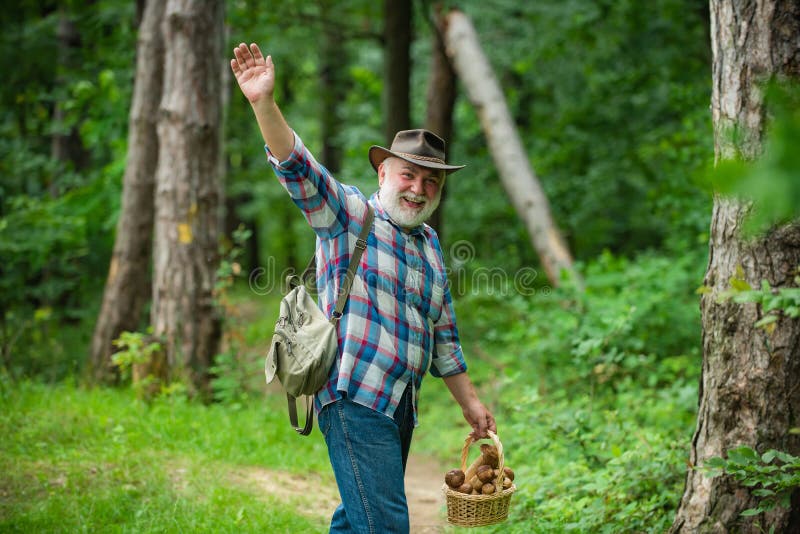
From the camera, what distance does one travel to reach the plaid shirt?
287 centimetres

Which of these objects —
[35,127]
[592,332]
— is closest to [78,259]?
[35,127]

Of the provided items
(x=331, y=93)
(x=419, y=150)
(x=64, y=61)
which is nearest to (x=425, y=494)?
(x=419, y=150)

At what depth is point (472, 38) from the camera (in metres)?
9.03

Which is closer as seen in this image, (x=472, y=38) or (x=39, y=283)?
(x=472, y=38)

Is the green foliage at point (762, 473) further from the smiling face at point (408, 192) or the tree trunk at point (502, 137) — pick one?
the tree trunk at point (502, 137)

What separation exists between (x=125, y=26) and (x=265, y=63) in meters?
9.53

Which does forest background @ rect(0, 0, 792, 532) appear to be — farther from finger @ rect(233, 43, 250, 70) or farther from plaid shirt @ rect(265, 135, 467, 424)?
finger @ rect(233, 43, 250, 70)

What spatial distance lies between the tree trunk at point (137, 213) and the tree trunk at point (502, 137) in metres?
3.62

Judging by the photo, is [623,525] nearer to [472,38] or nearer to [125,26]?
[472,38]

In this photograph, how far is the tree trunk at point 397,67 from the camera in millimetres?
9992

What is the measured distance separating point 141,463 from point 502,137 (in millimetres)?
5935

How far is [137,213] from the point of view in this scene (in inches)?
311

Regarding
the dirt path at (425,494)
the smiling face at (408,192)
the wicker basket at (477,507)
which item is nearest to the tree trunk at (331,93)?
the dirt path at (425,494)

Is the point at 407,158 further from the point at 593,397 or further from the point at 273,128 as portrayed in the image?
the point at 593,397
